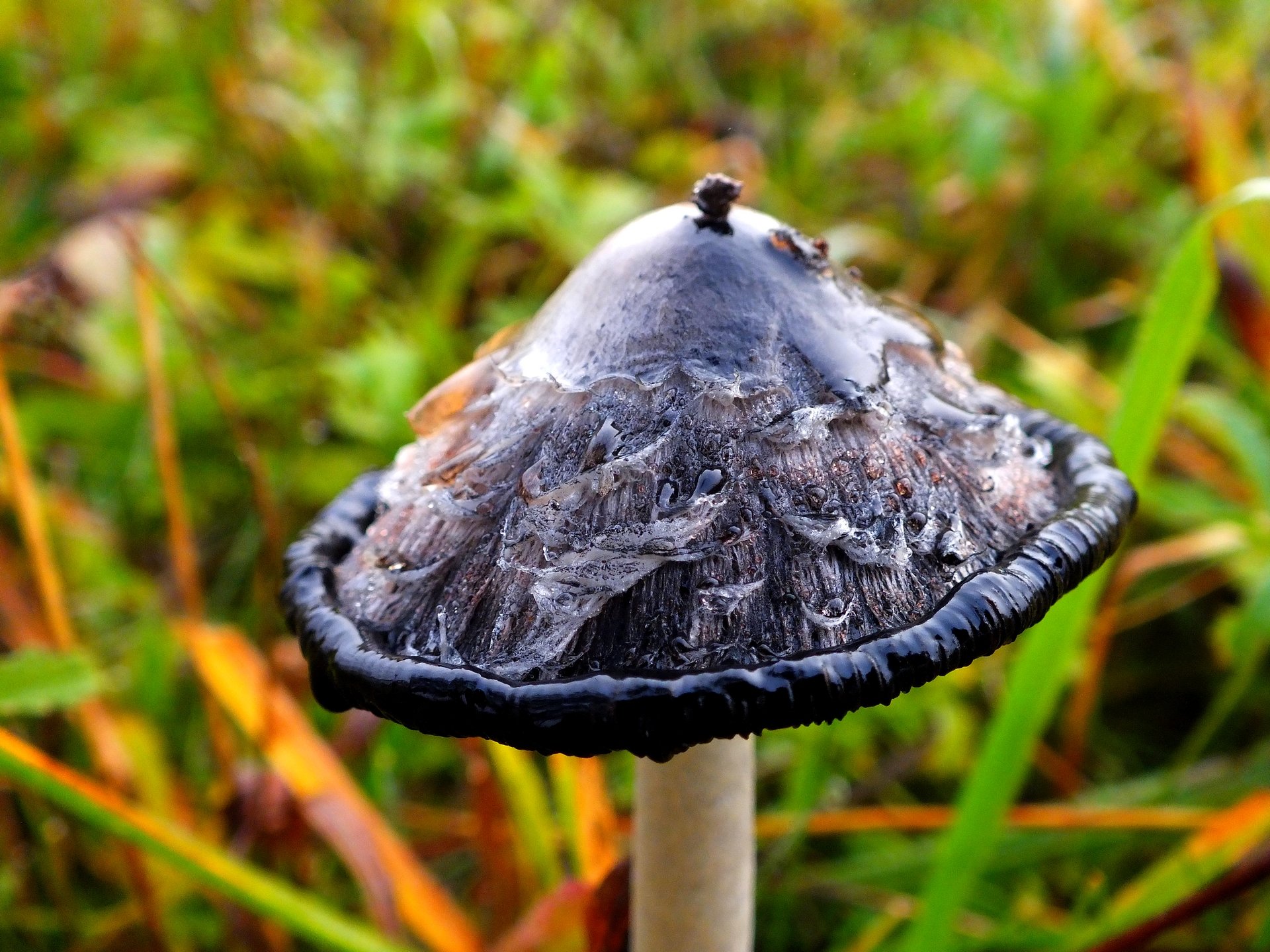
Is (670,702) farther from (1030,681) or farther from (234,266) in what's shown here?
(234,266)

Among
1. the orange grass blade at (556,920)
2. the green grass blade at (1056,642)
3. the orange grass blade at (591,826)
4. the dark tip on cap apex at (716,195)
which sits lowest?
the orange grass blade at (556,920)


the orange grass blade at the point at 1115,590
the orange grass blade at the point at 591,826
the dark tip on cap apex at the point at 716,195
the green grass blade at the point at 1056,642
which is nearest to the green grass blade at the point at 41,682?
the orange grass blade at the point at 591,826

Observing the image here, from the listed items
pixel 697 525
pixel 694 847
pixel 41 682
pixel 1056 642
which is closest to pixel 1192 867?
pixel 1056 642

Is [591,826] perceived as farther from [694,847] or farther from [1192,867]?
[1192,867]

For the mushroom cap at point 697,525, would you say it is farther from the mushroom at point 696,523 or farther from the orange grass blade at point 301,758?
the orange grass blade at point 301,758

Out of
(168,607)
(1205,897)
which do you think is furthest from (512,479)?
(168,607)

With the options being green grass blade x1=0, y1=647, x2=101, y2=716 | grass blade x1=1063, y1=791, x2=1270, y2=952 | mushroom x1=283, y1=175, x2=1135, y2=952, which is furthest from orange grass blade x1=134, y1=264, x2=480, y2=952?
grass blade x1=1063, y1=791, x2=1270, y2=952

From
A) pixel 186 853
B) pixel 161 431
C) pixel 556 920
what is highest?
pixel 161 431
